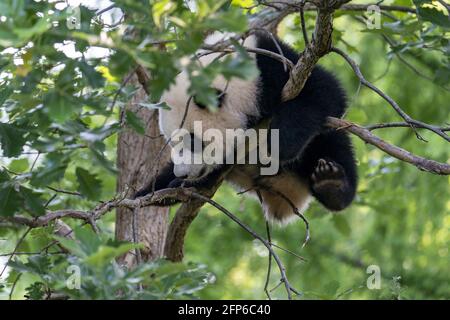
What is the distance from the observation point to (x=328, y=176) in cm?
415

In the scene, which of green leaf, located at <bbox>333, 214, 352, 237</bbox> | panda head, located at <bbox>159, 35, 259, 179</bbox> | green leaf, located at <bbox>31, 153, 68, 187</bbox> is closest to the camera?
green leaf, located at <bbox>31, 153, 68, 187</bbox>

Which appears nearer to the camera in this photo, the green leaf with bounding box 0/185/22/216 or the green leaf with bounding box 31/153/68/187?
the green leaf with bounding box 31/153/68/187

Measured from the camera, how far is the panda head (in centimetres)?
375

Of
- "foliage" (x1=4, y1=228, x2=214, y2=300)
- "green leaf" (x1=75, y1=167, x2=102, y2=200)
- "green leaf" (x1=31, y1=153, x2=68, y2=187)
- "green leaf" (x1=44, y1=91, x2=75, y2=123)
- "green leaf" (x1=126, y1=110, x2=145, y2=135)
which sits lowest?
"foliage" (x1=4, y1=228, x2=214, y2=300)

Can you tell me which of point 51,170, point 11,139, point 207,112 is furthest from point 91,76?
point 207,112

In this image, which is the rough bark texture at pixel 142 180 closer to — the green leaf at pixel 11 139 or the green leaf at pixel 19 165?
the green leaf at pixel 19 165

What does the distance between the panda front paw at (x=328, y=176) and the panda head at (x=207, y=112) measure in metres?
0.54

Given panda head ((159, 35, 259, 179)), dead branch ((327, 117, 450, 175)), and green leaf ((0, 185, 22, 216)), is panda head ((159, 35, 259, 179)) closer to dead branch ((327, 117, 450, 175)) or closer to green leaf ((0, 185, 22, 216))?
dead branch ((327, 117, 450, 175))

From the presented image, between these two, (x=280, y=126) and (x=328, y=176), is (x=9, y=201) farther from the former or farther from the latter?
(x=328, y=176)

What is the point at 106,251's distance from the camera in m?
1.92

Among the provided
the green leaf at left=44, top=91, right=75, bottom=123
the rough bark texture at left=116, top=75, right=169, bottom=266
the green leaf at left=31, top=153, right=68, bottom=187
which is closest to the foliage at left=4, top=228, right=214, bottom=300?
the green leaf at left=31, top=153, right=68, bottom=187

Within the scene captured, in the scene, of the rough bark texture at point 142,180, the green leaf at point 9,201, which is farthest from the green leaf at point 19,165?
the green leaf at point 9,201

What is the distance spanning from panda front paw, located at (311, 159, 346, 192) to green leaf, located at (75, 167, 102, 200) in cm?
195
